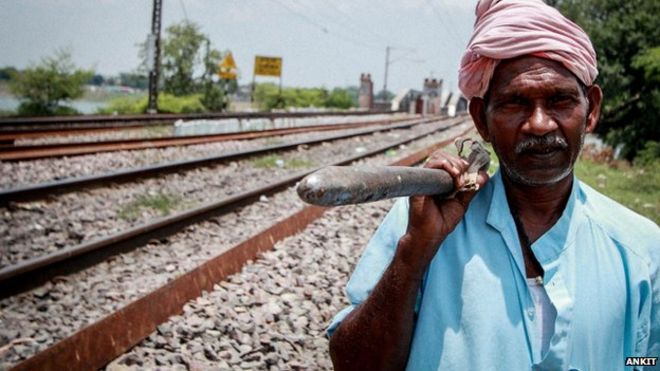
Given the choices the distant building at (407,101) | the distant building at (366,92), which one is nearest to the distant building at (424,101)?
the distant building at (407,101)

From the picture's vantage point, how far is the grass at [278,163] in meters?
10.8

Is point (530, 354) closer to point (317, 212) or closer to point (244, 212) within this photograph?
point (317, 212)

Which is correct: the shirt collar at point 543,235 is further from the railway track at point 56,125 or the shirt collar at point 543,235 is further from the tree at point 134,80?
the tree at point 134,80

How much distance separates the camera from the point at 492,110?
5.73 ft

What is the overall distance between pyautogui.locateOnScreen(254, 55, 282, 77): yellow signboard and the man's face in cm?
4204

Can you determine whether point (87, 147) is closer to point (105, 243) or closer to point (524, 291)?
point (105, 243)

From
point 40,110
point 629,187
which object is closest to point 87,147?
point 629,187

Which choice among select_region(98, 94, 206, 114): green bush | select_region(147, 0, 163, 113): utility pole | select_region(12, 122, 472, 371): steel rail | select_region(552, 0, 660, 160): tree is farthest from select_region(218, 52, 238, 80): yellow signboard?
select_region(12, 122, 472, 371): steel rail

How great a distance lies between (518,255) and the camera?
1582 millimetres

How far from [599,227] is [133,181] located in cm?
745

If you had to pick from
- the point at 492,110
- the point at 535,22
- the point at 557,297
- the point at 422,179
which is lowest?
the point at 557,297

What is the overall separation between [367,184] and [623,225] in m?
0.92

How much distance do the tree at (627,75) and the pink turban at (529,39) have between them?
25031 mm

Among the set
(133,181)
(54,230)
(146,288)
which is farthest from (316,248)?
(133,181)
